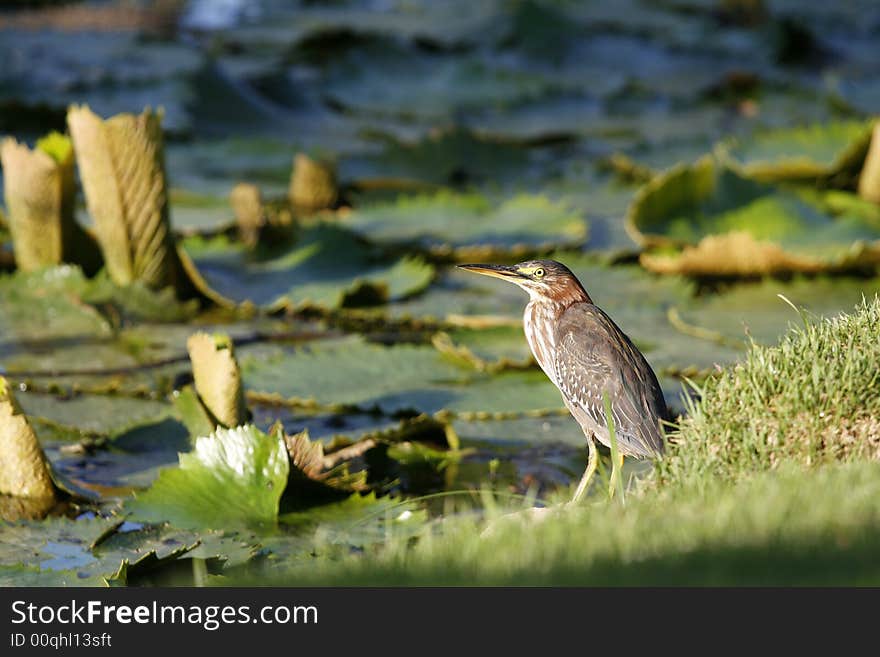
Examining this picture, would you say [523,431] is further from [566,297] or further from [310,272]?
[310,272]

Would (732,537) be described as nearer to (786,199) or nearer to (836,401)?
(836,401)

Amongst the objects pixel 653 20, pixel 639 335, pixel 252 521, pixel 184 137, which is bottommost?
pixel 252 521

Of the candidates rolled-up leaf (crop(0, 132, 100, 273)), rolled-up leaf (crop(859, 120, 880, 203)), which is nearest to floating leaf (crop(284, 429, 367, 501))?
rolled-up leaf (crop(0, 132, 100, 273))

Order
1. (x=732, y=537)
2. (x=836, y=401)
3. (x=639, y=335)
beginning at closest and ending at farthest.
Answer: (x=732, y=537), (x=836, y=401), (x=639, y=335)

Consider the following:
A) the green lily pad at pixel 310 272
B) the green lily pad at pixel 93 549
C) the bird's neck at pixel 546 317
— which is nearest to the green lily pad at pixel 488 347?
the green lily pad at pixel 310 272

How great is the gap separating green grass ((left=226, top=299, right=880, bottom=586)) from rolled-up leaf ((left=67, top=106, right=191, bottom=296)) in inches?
102

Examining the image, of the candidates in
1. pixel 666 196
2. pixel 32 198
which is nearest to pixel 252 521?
pixel 32 198

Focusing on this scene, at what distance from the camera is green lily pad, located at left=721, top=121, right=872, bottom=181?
7.05 meters

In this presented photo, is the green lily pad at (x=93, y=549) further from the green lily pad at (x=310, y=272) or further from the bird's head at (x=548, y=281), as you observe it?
the green lily pad at (x=310, y=272)

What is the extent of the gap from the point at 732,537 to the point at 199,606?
39.7 inches

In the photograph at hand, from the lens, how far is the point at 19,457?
3930mm

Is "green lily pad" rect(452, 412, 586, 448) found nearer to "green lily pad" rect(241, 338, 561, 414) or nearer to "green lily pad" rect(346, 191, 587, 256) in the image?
"green lily pad" rect(241, 338, 561, 414)

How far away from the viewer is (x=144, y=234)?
5836mm

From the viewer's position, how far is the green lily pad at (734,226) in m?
6.09
